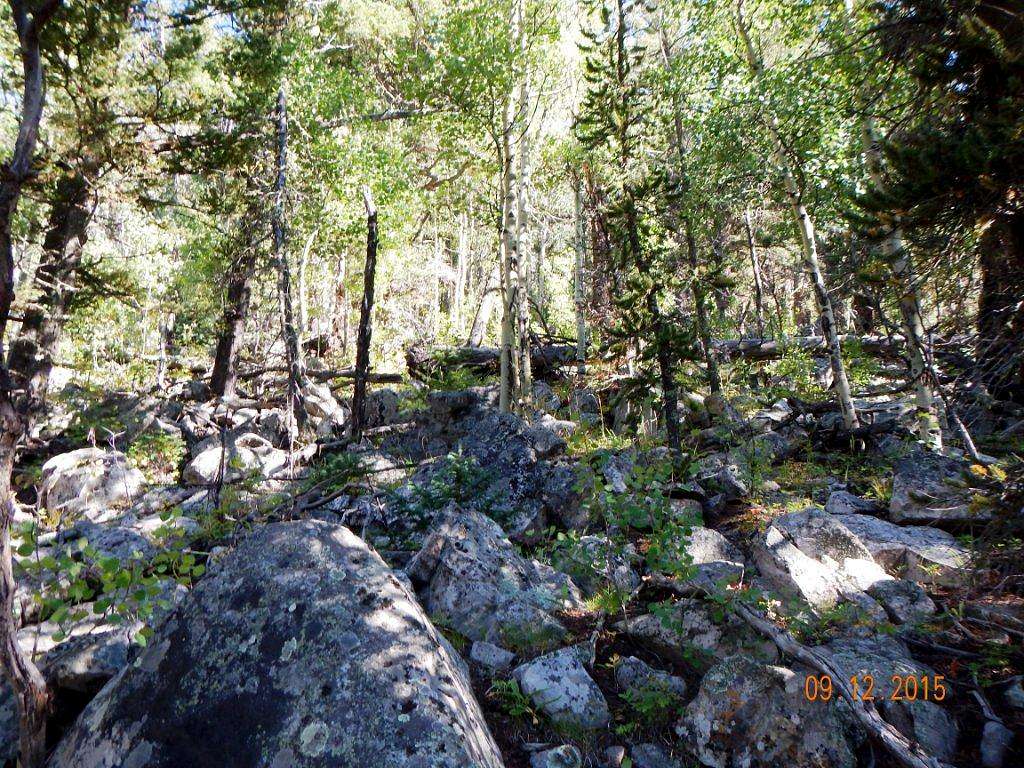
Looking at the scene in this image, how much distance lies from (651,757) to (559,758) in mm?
554

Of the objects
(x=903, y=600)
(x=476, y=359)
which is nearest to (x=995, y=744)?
(x=903, y=600)

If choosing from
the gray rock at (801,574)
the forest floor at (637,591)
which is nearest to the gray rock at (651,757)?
the forest floor at (637,591)

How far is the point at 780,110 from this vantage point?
9.83m

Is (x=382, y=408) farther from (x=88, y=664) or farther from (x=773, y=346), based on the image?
(x=773, y=346)

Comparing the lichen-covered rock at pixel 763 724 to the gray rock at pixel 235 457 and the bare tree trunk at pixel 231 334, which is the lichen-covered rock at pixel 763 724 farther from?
the bare tree trunk at pixel 231 334

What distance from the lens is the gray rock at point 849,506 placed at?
667cm

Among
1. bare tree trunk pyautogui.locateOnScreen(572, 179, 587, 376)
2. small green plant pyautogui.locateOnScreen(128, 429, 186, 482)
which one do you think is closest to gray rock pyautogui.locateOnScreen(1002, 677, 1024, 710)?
bare tree trunk pyautogui.locateOnScreen(572, 179, 587, 376)

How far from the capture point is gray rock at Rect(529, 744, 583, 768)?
3033 millimetres

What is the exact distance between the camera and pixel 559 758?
3064 mm

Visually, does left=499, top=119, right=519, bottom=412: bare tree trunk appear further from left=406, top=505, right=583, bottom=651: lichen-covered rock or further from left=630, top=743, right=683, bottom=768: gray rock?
left=630, top=743, right=683, bottom=768: gray rock

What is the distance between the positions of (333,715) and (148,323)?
24477mm

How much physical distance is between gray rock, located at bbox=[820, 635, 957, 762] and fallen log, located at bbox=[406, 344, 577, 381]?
1211cm

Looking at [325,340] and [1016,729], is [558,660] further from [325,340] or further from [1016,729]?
[325,340]

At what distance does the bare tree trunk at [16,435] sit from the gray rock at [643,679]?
3.14 meters
